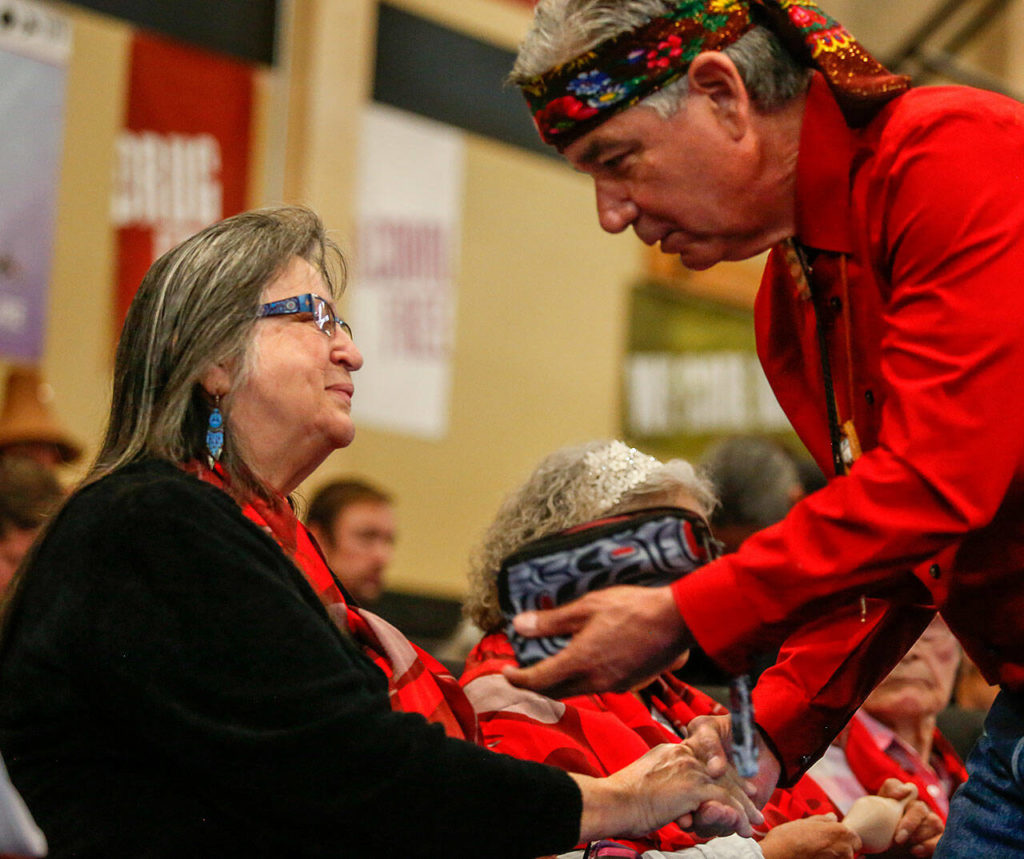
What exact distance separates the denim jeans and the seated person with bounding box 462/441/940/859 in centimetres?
42

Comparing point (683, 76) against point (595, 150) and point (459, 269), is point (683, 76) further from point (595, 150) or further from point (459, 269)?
point (459, 269)

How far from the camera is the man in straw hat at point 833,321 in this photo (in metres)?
1.50

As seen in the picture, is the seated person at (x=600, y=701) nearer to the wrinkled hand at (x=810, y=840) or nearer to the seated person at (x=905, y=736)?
the wrinkled hand at (x=810, y=840)

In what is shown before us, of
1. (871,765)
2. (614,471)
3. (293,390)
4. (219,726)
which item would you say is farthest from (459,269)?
(219,726)

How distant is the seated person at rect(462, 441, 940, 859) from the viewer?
2.15m

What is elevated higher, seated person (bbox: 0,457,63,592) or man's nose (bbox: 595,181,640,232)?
man's nose (bbox: 595,181,640,232)

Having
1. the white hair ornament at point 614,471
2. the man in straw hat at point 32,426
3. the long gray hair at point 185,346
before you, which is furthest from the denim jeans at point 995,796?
the man in straw hat at point 32,426

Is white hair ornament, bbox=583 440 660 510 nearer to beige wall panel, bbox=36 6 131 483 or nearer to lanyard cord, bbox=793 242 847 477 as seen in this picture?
lanyard cord, bbox=793 242 847 477

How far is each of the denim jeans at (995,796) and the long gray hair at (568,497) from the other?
761mm

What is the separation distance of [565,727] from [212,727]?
743 millimetres

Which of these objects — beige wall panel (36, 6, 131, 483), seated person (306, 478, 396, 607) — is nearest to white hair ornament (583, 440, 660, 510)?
seated person (306, 478, 396, 607)

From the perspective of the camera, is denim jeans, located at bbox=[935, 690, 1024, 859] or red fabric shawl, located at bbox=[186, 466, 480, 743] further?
red fabric shawl, located at bbox=[186, 466, 480, 743]

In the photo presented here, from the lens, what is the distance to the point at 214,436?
192 cm

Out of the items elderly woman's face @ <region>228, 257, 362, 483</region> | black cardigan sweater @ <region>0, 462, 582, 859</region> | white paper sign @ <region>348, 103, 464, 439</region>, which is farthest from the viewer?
white paper sign @ <region>348, 103, 464, 439</region>
